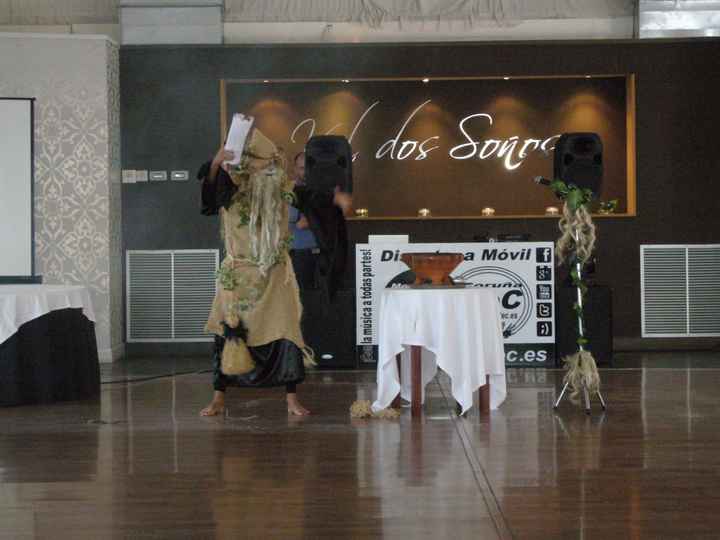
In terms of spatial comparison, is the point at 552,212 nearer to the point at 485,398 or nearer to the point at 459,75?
the point at 459,75

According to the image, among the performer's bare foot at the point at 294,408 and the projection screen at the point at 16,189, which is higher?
the projection screen at the point at 16,189

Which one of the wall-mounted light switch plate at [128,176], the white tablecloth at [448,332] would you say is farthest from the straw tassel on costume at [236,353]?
the wall-mounted light switch plate at [128,176]

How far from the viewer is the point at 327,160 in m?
8.27

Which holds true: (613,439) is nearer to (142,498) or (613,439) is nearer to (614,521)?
(614,521)

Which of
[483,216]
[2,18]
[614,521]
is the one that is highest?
A: [2,18]

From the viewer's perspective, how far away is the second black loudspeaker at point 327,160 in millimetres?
8266

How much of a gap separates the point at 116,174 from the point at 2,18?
209 centimetres

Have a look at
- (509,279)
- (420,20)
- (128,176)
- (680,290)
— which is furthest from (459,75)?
(128,176)

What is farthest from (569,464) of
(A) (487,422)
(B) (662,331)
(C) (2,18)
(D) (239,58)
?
(C) (2,18)

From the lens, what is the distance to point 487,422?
19.2 ft

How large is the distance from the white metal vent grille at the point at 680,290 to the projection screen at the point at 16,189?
545 centimetres

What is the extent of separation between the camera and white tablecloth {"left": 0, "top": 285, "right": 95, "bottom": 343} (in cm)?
646

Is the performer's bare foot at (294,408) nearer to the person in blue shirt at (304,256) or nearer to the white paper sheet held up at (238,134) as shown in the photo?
the white paper sheet held up at (238,134)

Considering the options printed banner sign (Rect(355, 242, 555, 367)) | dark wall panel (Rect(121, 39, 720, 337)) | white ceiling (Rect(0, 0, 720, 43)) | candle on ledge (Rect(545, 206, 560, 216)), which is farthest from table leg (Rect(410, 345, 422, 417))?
white ceiling (Rect(0, 0, 720, 43))
